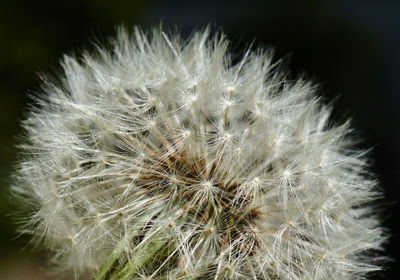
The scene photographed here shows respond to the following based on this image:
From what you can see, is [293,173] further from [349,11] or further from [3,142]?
[349,11]

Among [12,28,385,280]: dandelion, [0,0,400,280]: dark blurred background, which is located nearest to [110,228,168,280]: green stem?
[12,28,385,280]: dandelion

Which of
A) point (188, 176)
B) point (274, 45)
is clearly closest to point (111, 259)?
point (188, 176)

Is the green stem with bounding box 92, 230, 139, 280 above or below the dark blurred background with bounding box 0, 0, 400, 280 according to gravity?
below

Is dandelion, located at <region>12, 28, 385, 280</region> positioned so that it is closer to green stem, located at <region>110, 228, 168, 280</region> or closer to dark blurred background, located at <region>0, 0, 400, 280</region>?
green stem, located at <region>110, 228, 168, 280</region>

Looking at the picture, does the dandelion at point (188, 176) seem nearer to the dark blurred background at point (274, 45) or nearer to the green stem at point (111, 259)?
the green stem at point (111, 259)

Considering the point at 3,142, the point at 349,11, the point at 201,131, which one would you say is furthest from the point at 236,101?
the point at 349,11

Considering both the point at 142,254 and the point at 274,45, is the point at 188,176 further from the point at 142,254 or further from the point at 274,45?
the point at 274,45

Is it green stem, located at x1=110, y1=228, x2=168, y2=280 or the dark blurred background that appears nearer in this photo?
green stem, located at x1=110, y1=228, x2=168, y2=280
